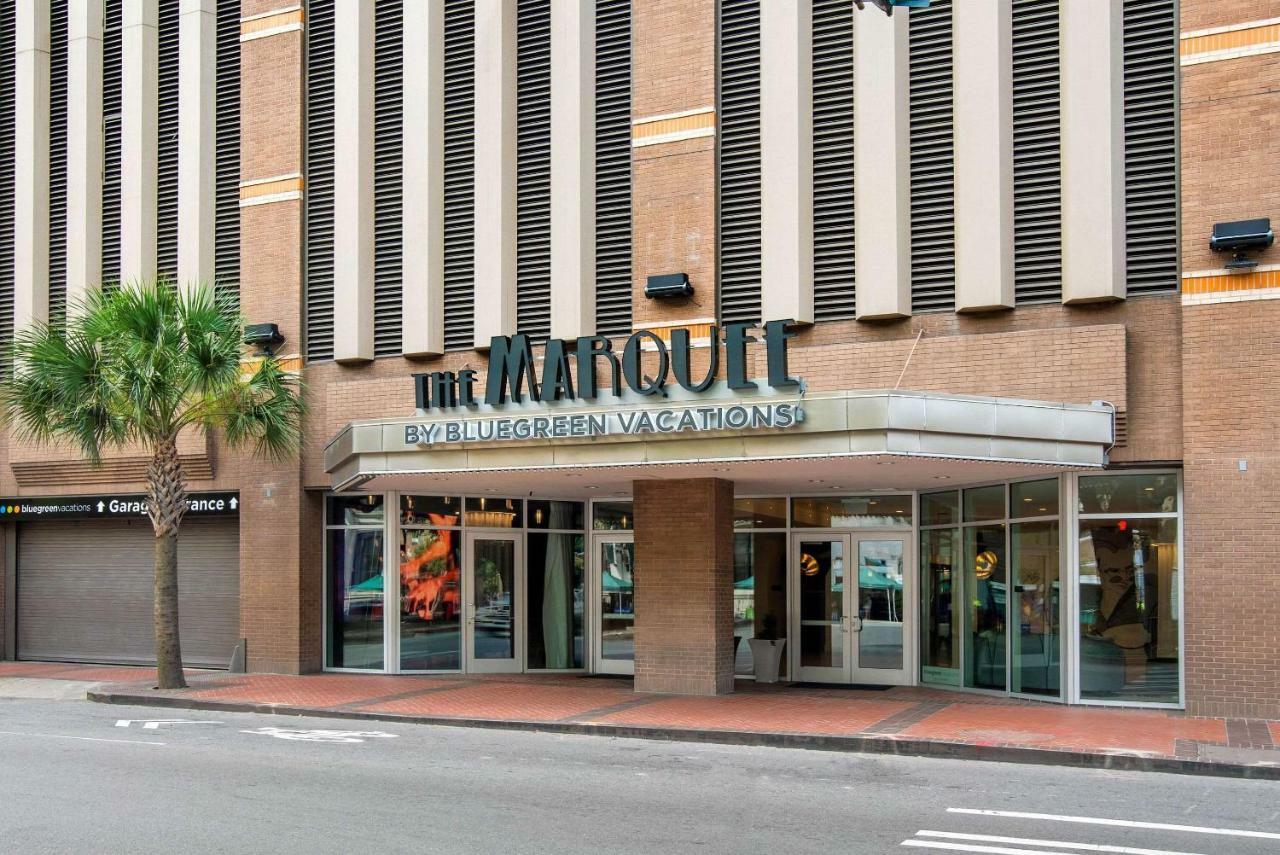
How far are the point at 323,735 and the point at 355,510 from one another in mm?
7101

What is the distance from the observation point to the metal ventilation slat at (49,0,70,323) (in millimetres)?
24625

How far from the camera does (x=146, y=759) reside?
13234 mm

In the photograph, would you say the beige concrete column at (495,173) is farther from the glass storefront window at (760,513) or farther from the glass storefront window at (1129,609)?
the glass storefront window at (1129,609)

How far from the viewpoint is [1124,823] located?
1010 centimetres

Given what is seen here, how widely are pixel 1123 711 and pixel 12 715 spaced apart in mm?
14423

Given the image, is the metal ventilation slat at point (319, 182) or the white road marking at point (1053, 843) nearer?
the white road marking at point (1053, 843)

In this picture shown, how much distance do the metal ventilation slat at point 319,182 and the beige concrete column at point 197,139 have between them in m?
2.13

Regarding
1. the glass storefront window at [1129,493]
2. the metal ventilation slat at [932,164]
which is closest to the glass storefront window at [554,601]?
Answer: the metal ventilation slat at [932,164]

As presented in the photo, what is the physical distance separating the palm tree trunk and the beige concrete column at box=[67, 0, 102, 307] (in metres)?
5.37

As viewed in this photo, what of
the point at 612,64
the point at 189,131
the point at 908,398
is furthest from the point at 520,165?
the point at 908,398

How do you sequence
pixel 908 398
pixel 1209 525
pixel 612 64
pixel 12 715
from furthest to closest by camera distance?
pixel 612 64, pixel 12 715, pixel 1209 525, pixel 908 398

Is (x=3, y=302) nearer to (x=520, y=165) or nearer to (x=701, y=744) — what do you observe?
(x=520, y=165)

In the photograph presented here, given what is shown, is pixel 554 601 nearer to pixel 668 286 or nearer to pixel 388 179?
pixel 668 286

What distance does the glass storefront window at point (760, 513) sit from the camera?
20344 mm
